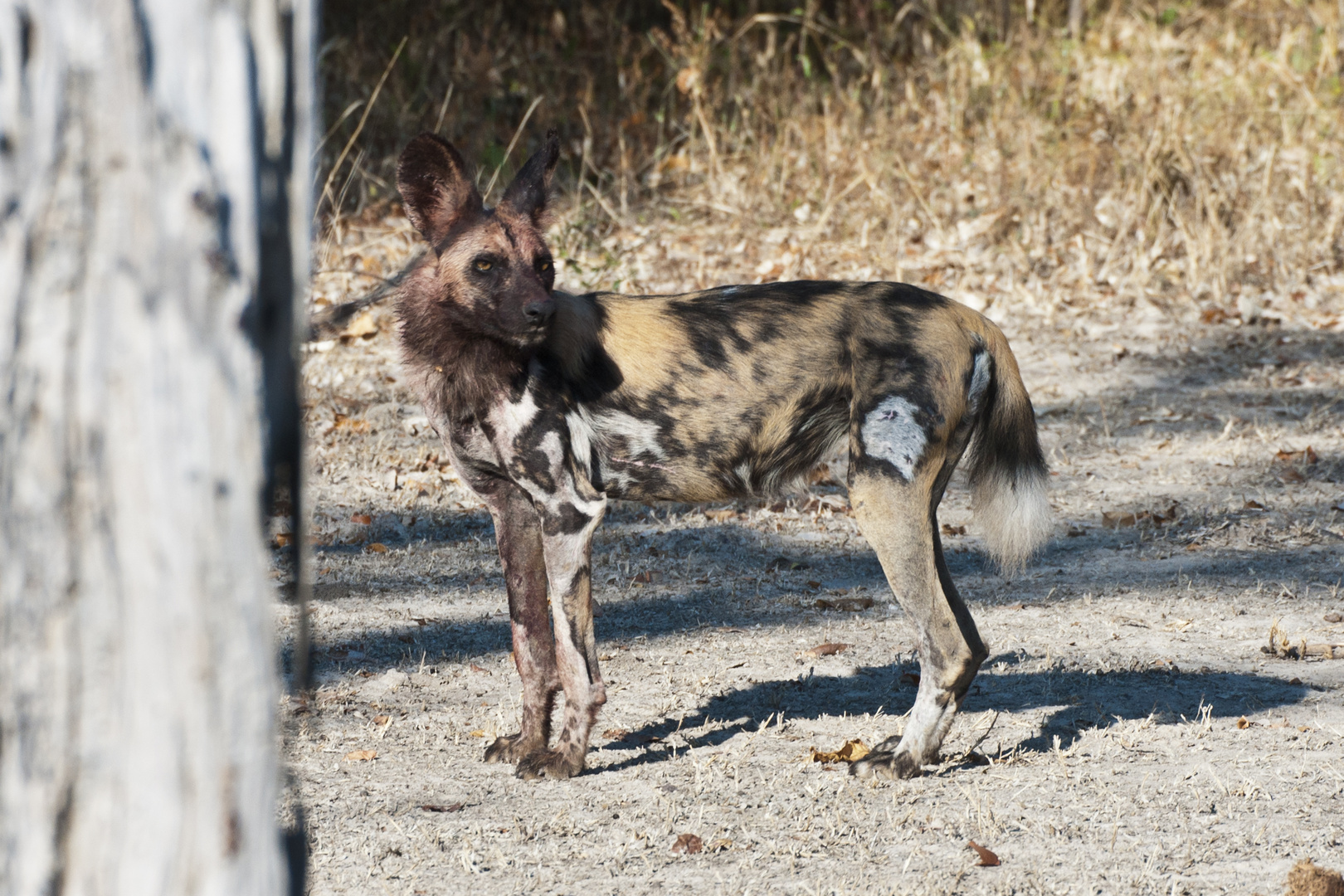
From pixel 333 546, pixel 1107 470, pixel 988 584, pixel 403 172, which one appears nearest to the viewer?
pixel 403 172

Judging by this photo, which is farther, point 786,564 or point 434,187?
point 786,564

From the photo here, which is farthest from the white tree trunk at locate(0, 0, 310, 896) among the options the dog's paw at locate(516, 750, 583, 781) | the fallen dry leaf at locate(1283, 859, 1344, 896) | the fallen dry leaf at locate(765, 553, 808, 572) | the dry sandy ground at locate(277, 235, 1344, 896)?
the fallen dry leaf at locate(765, 553, 808, 572)

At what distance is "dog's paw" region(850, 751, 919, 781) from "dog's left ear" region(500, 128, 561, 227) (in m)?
1.90

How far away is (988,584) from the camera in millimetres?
5770

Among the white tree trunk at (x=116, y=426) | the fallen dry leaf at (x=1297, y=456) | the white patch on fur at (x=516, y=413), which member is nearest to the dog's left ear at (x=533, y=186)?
the white patch on fur at (x=516, y=413)

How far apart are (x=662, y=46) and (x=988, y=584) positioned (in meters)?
8.24

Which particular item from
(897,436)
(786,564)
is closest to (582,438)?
(897,436)

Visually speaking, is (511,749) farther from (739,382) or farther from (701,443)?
(739,382)

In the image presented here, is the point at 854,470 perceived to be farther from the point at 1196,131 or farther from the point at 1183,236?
the point at 1196,131

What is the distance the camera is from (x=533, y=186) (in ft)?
13.3

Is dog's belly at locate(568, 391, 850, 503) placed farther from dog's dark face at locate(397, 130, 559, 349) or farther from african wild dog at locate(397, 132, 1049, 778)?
dog's dark face at locate(397, 130, 559, 349)

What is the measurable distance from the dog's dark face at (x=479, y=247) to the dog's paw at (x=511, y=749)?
123cm

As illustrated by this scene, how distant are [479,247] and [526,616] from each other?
115 cm

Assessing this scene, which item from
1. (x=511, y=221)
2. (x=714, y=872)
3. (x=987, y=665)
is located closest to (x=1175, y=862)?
(x=714, y=872)
